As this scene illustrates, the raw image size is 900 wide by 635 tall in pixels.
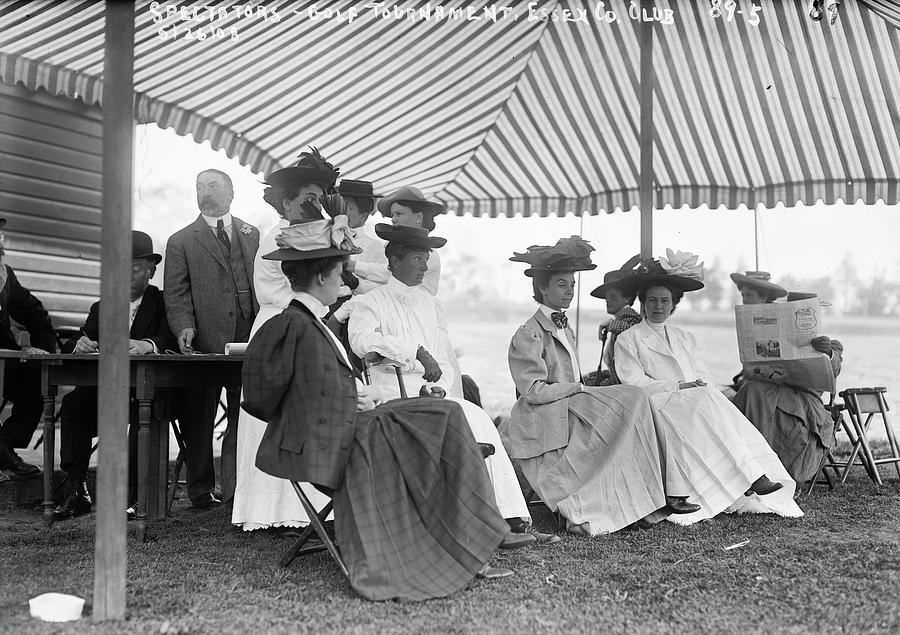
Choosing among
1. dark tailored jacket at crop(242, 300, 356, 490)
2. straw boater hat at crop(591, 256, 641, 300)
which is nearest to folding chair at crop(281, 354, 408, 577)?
dark tailored jacket at crop(242, 300, 356, 490)

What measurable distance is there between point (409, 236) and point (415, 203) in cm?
81

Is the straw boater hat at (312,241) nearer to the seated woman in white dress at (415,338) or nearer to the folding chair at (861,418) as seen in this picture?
the seated woman in white dress at (415,338)

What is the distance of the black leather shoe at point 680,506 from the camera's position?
15.9 ft

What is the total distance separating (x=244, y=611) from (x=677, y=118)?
6.26m

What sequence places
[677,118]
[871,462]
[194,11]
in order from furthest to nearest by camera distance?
[677,118] < [871,462] < [194,11]

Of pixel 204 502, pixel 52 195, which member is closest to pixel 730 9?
pixel 204 502

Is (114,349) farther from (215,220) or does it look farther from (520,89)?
(520,89)

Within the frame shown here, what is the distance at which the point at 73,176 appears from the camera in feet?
24.6

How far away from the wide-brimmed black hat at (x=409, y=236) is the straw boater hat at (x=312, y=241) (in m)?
0.86

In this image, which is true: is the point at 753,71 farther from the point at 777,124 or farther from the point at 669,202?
the point at 669,202

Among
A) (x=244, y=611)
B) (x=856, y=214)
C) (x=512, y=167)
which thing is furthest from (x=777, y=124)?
(x=856, y=214)

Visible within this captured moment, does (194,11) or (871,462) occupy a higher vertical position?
(194,11)

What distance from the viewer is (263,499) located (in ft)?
14.8

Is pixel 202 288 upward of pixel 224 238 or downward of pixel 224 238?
downward
